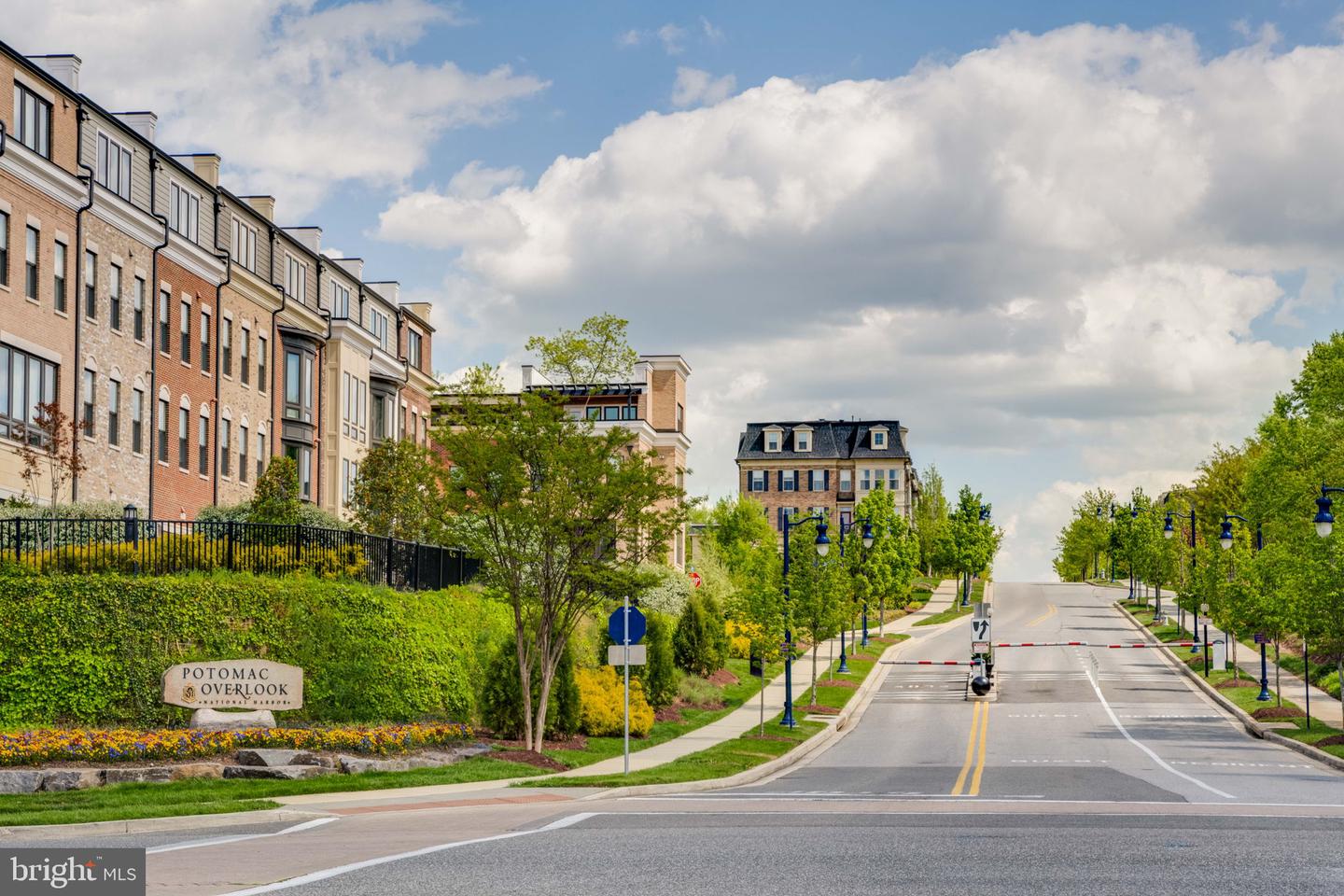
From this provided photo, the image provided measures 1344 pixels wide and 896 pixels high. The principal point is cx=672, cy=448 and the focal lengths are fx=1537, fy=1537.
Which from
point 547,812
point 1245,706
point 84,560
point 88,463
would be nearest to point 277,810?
point 547,812

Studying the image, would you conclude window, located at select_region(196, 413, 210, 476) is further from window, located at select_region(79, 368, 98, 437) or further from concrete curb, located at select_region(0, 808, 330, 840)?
concrete curb, located at select_region(0, 808, 330, 840)

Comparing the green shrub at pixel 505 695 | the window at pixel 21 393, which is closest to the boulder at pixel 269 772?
the green shrub at pixel 505 695

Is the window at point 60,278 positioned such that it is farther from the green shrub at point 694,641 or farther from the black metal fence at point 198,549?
the green shrub at point 694,641

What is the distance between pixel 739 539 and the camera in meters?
102

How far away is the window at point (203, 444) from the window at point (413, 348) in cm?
2179

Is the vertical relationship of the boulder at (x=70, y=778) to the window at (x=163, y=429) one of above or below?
below

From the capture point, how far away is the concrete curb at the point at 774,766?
2394 centimetres

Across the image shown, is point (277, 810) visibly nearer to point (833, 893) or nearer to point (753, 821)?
point (753, 821)

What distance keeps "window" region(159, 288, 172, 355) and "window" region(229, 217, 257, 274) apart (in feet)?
16.7

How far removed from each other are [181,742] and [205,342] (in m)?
25.9

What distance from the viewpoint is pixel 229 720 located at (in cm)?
2634

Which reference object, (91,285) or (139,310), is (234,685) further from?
(139,310)

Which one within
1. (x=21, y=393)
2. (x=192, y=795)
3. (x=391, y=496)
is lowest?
(x=192, y=795)

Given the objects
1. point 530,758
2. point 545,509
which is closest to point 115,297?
point 545,509
